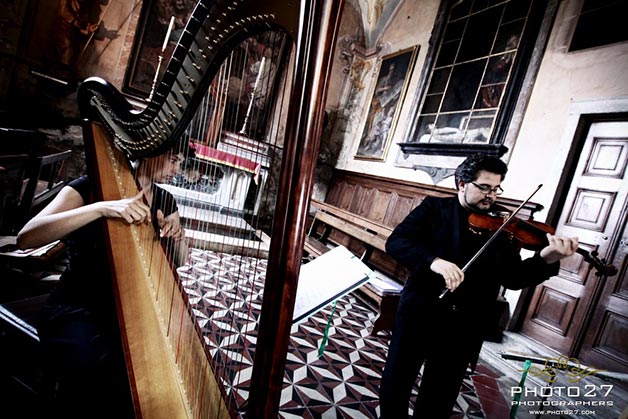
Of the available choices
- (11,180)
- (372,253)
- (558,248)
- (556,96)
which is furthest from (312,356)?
(556,96)

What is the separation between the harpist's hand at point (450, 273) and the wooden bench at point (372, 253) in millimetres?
1783

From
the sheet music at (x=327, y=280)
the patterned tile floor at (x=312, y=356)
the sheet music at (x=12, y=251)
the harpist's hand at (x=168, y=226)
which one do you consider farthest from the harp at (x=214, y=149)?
the sheet music at (x=12, y=251)

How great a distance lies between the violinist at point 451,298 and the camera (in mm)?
1597

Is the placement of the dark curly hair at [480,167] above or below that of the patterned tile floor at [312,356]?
above

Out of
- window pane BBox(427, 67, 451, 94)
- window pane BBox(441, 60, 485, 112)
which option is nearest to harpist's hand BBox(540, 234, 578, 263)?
window pane BBox(441, 60, 485, 112)

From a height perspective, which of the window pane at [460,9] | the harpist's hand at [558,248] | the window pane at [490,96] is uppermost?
the window pane at [460,9]

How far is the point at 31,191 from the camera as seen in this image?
2.40m

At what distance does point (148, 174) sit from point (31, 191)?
5.15ft

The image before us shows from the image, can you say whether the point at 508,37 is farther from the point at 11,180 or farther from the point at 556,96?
the point at 11,180

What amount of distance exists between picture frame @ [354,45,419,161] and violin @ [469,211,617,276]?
200 inches

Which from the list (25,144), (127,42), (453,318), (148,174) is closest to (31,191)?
(25,144)

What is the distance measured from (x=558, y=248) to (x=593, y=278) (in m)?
2.66

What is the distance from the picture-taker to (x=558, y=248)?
5.04 ft

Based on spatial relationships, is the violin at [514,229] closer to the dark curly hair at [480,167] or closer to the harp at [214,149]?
the dark curly hair at [480,167]
